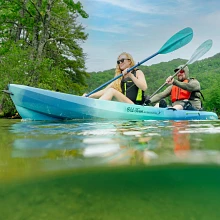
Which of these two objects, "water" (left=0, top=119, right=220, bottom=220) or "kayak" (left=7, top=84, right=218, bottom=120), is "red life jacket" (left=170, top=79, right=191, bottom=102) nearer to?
"kayak" (left=7, top=84, right=218, bottom=120)

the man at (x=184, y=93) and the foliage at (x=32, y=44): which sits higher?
the foliage at (x=32, y=44)

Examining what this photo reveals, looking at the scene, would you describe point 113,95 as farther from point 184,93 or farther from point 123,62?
point 184,93

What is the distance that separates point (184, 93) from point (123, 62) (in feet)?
5.30

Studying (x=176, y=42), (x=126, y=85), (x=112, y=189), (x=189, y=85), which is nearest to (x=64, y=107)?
(x=126, y=85)

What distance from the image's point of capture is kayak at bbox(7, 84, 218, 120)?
4.51 m

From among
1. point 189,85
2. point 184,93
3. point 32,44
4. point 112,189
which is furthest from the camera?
point 32,44

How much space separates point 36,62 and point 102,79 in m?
26.0

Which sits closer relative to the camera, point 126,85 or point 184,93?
point 126,85

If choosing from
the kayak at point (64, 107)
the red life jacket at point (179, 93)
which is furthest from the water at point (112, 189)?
the red life jacket at point (179, 93)

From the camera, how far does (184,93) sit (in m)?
6.14

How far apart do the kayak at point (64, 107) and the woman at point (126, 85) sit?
352 mm

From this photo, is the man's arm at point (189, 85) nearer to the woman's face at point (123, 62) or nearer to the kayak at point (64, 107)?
the woman's face at point (123, 62)

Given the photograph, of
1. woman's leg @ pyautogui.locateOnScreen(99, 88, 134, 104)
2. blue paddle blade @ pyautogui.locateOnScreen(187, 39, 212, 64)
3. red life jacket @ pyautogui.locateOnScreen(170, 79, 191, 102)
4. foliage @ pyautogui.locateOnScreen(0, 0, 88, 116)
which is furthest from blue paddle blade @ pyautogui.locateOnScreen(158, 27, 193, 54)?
foliage @ pyautogui.locateOnScreen(0, 0, 88, 116)

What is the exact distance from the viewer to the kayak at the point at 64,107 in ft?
14.8
